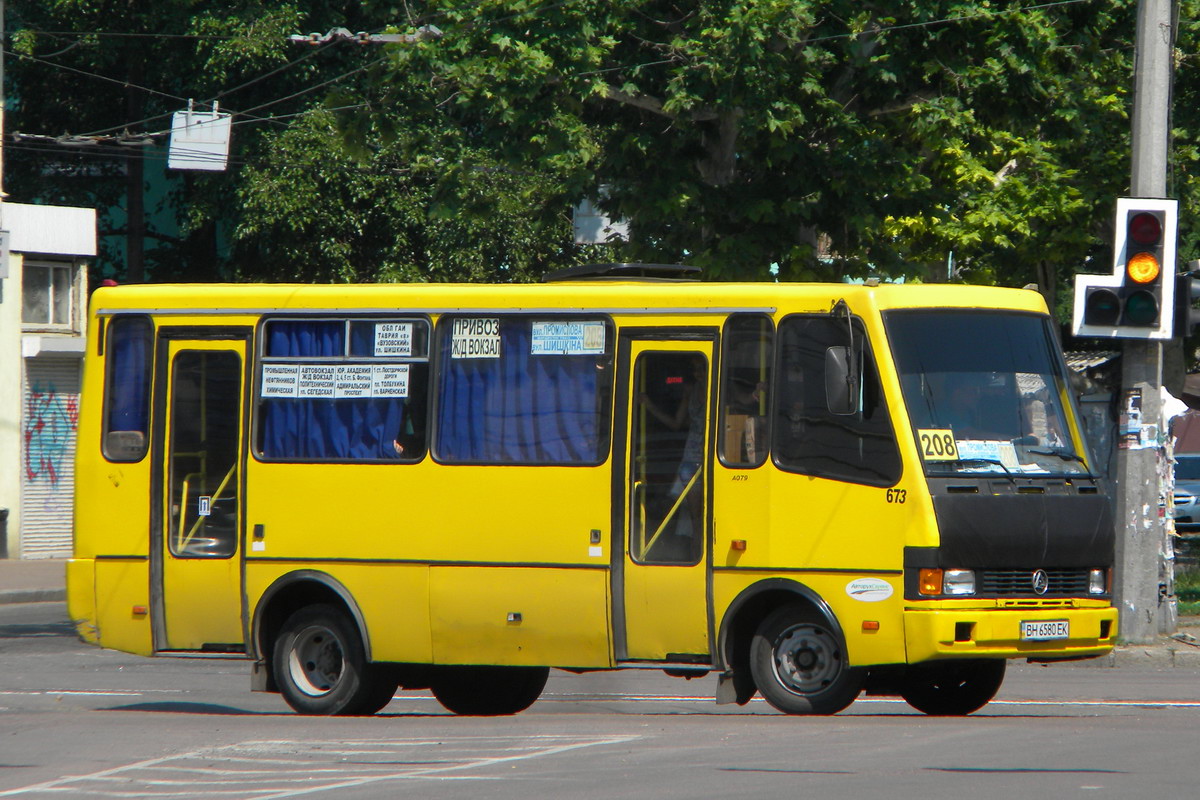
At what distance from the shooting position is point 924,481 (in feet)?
32.7

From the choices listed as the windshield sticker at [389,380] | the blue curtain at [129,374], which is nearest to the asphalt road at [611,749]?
the blue curtain at [129,374]

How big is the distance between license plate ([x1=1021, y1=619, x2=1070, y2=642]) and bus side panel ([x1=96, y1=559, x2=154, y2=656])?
5438 millimetres

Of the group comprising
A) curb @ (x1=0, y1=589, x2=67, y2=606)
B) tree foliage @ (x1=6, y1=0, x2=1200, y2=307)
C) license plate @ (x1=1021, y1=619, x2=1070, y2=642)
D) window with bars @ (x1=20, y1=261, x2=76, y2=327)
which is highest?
tree foliage @ (x1=6, y1=0, x2=1200, y2=307)

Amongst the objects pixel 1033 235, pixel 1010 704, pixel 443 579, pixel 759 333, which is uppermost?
pixel 1033 235

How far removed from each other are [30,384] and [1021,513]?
68.6 feet

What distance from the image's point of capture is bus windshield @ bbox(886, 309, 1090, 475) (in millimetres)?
10148

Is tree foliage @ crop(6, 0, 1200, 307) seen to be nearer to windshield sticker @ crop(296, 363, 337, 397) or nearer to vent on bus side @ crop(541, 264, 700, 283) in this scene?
vent on bus side @ crop(541, 264, 700, 283)

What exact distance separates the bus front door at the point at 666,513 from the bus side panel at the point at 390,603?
1260 millimetres

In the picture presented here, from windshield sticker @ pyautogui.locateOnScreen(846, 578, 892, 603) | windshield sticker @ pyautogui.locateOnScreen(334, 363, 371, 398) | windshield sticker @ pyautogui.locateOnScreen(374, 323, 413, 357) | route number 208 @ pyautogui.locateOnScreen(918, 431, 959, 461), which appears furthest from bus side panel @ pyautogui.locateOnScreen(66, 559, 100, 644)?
route number 208 @ pyautogui.locateOnScreen(918, 431, 959, 461)

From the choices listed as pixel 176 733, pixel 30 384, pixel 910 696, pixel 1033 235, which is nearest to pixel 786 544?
pixel 910 696

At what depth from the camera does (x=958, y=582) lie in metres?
9.98

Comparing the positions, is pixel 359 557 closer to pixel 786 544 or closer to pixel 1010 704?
pixel 786 544

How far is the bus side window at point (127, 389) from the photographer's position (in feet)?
39.2

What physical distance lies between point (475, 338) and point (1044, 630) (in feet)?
12.3
